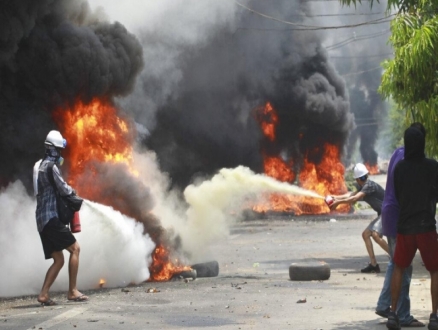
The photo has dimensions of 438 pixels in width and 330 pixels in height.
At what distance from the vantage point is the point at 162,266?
12719mm

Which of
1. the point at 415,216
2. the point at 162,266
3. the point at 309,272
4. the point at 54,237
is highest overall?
the point at 54,237

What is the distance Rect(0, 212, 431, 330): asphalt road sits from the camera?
8.73 meters

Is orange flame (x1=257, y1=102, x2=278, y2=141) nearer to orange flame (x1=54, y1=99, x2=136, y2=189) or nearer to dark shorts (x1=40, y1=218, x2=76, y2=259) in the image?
orange flame (x1=54, y1=99, x2=136, y2=189)

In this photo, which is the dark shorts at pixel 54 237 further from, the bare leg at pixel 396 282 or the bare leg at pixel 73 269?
the bare leg at pixel 396 282

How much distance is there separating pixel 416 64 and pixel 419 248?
4.74 m

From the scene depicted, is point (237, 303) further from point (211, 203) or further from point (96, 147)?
point (211, 203)

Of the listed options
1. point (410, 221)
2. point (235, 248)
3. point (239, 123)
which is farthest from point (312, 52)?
point (410, 221)

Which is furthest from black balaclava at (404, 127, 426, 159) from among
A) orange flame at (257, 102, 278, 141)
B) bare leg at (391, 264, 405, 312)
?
orange flame at (257, 102, 278, 141)

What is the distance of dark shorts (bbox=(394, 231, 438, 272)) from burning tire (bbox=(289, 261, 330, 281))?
445 cm

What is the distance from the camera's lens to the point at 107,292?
11125 millimetres

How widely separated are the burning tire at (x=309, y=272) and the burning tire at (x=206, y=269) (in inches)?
48.9

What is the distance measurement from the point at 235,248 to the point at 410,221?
10838 millimetres

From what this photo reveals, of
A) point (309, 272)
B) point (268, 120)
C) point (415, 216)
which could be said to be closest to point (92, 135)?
point (309, 272)

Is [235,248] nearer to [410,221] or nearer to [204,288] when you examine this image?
[204,288]
